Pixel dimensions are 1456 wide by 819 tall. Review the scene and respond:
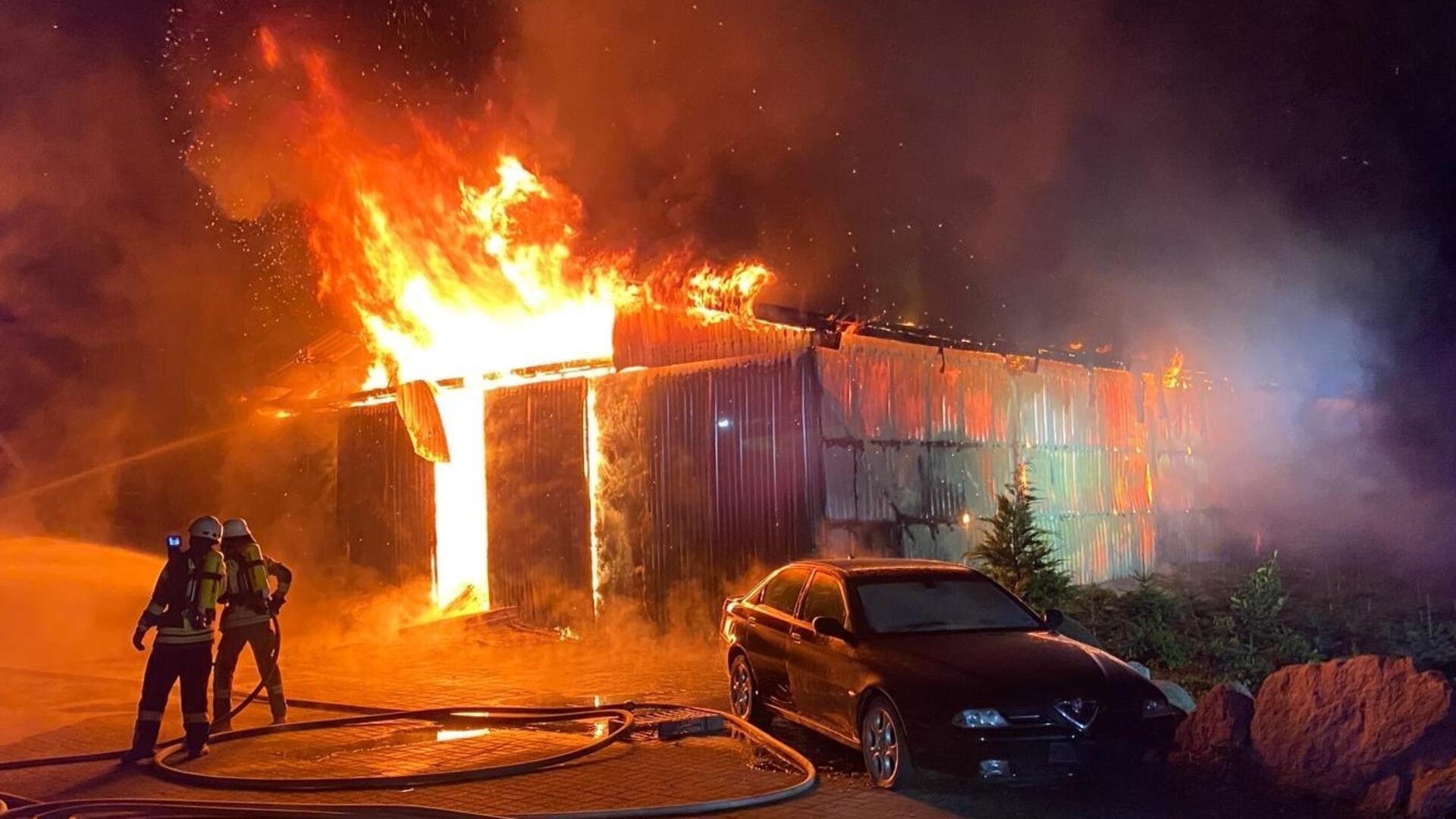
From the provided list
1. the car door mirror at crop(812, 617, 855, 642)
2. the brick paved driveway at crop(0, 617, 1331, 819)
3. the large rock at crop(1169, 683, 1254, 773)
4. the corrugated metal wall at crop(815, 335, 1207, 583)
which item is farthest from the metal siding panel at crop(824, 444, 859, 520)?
the large rock at crop(1169, 683, 1254, 773)

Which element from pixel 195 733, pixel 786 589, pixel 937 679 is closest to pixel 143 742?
pixel 195 733

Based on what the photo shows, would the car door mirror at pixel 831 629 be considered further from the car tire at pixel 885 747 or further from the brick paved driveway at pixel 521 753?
the brick paved driveway at pixel 521 753

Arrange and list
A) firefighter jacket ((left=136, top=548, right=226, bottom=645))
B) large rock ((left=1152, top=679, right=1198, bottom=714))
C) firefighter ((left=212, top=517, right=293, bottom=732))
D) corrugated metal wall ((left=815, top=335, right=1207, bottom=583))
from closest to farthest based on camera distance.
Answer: firefighter jacket ((left=136, top=548, right=226, bottom=645)) → large rock ((left=1152, top=679, right=1198, bottom=714)) → firefighter ((left=212, top=517, right=293, bottom=732)) → corrugated metal wall ((left=815, top=335, right=1207, bottom=583))

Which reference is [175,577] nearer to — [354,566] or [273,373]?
[354,566]

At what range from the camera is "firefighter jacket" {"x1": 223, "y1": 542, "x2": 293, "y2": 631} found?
30.1ft

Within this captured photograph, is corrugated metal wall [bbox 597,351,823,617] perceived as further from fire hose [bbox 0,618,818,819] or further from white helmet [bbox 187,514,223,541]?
white helmet [bbox 187,514,223,541]

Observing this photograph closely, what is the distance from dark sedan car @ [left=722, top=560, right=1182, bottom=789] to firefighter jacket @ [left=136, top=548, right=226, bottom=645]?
4054 millimetres

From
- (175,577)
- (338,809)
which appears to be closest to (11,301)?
(175,577)

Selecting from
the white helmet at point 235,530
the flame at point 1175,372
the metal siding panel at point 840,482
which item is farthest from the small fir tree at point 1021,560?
the flame at point 1175,372

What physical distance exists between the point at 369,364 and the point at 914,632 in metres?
12.7

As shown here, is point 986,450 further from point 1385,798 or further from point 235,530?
point 235,530

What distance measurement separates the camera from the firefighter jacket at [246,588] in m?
9.17

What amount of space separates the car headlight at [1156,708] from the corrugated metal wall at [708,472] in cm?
645

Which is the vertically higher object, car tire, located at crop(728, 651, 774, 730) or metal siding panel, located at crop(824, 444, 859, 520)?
metal siding panel, located at crop(824, 444, 859, 520)
